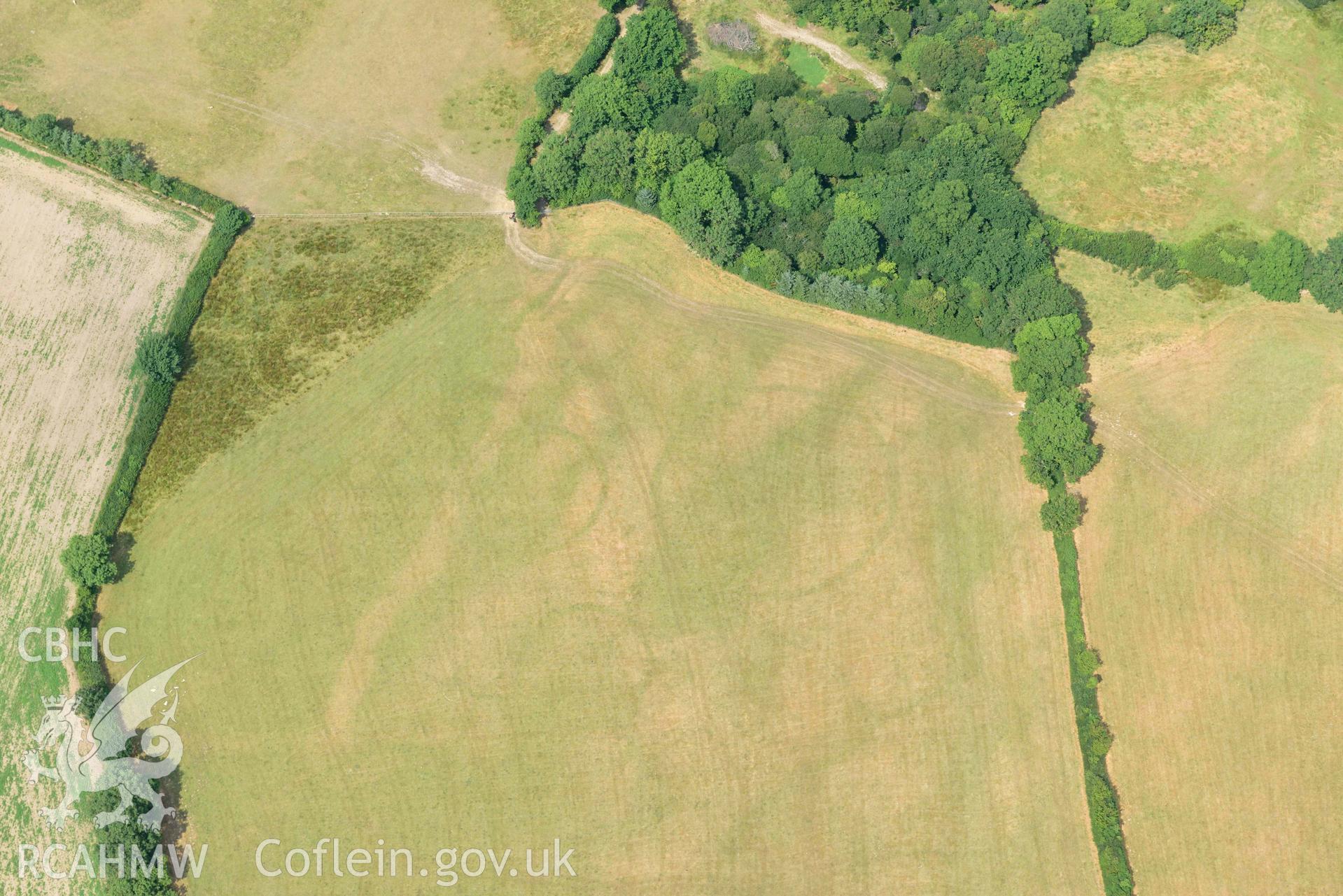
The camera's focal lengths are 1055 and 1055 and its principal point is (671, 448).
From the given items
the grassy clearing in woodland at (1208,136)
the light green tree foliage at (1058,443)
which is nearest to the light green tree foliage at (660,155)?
the grassy clearing in woodland at (1208,136)

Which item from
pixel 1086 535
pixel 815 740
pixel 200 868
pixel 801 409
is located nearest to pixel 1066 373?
pixel 1086 535

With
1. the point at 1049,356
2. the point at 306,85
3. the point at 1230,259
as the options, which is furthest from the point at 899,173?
the point at 306,85

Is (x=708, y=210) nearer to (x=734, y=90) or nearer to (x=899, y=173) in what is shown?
(x=734, y=90)

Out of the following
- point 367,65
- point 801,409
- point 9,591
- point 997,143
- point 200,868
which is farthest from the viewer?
point 367,65

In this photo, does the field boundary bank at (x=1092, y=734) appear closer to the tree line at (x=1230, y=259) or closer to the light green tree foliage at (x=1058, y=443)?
the light green tree foliage at (x=1058, y=443)

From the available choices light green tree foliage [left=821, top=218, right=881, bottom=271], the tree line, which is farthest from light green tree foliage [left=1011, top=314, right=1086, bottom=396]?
light green tree foliage [left=821, top=218, right=881, bottom=271]

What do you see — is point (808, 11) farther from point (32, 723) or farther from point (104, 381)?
point (32, 723)
